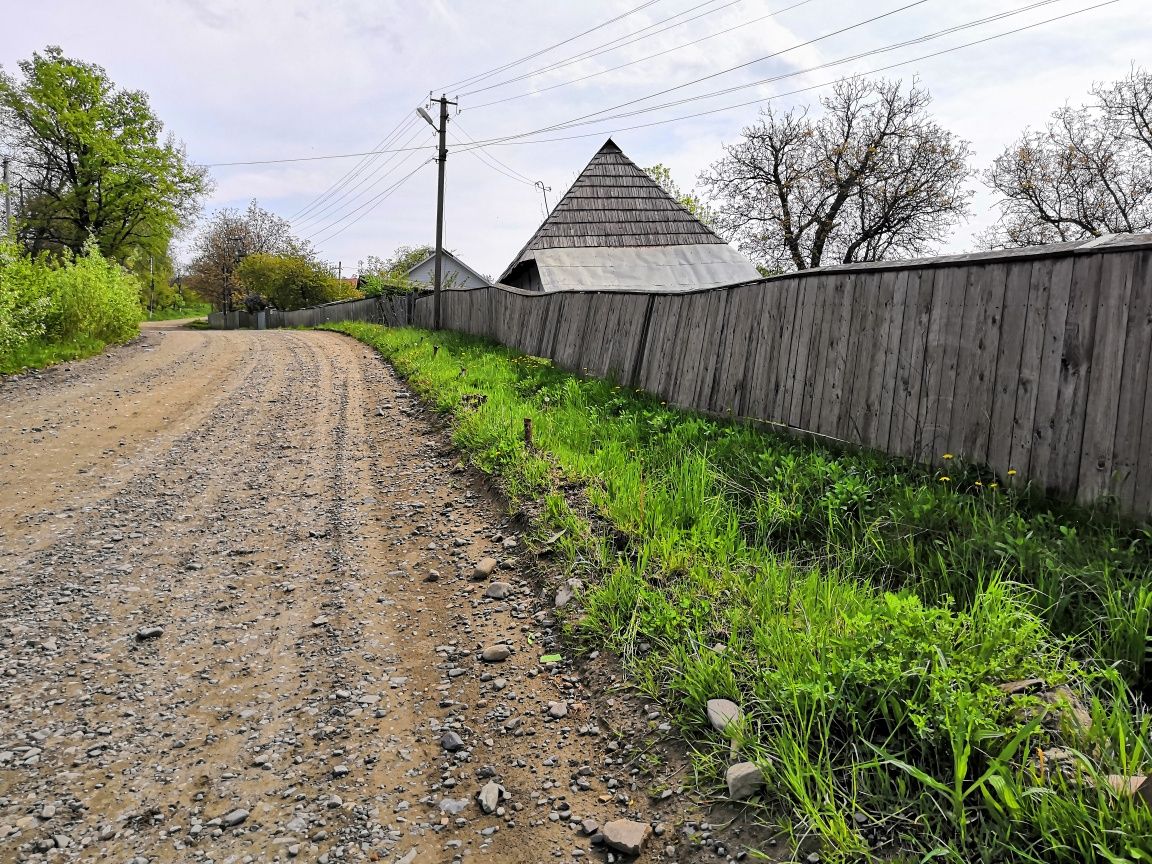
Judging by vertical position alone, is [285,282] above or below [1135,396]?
above

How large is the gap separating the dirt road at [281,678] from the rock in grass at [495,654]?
25mm

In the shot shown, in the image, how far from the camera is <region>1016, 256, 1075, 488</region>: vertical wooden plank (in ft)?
13.2

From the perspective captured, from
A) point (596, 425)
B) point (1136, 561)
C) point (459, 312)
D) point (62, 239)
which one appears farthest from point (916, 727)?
point (62, 239)

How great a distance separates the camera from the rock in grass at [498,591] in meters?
4.05

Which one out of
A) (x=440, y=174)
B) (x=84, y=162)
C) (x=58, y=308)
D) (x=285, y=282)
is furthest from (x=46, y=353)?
(x=285, y=282)

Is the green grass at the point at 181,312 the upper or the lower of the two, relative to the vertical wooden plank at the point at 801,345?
upper

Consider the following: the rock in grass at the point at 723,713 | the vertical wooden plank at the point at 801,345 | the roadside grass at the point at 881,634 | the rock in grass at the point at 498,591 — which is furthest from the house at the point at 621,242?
the rock in grass at the point at 723,713

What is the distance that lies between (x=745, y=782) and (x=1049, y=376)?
132 inches

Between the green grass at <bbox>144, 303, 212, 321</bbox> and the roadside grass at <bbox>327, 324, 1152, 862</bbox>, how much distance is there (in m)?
59.8

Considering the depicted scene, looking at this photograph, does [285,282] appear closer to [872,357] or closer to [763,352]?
[763,352]

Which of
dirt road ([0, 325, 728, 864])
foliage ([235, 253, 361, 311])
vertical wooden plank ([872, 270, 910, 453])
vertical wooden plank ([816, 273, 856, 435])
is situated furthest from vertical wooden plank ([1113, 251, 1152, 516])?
foliage ([235, 253, 361, 311])

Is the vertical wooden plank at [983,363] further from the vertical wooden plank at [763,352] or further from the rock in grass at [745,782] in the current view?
the rock in grass at [745,782]

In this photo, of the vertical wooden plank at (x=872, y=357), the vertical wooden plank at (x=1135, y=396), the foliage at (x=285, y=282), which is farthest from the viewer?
the foliage at (x=285, y=282)

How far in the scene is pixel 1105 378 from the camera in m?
3.80
